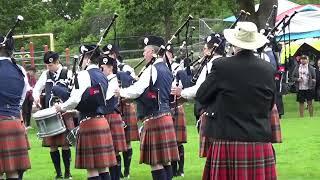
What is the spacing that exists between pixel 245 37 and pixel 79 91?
85.2 inches

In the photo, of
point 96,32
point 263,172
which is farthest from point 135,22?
point 263,172

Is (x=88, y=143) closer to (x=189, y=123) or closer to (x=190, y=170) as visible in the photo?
(x=190, y=170)

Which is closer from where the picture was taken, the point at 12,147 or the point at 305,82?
the point at 12,147

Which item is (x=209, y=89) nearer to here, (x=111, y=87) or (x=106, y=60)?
(x=111, y=87)

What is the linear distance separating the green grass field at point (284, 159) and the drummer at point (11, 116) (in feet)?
6.63

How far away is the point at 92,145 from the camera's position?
7.43 metres

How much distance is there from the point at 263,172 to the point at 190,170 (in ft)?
13.8

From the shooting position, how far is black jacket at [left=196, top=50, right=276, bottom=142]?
529 cm

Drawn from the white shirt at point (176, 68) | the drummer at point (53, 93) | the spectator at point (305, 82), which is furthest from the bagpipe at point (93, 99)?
the spectator at point (305, 82)

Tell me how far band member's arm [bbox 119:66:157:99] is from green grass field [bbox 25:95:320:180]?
2020 millimetres

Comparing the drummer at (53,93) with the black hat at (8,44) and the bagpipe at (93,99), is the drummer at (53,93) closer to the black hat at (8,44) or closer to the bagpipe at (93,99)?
the black hat at (8,44)

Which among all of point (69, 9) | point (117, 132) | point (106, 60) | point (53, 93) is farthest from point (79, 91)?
point (69, 9)

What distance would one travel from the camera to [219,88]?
532cm

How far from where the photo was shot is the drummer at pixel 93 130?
713 centimetres
